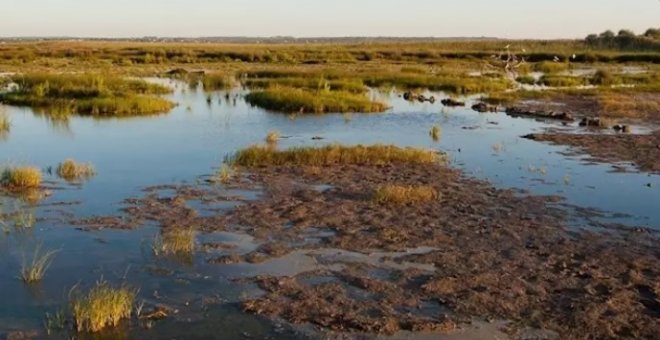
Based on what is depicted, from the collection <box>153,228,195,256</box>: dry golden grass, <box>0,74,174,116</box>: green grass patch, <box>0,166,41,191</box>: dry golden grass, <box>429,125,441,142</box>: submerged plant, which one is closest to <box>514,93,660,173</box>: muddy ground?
<box>429,125,441,142</box>: submerged plant

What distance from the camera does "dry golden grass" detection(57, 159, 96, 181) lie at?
1571cm

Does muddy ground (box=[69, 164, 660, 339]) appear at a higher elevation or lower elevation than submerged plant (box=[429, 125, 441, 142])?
lower

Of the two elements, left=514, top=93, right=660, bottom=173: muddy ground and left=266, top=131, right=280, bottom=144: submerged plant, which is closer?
left=514, top=93, right=660, bottom=173: muddy ground

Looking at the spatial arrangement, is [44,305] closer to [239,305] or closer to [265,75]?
[239,305]

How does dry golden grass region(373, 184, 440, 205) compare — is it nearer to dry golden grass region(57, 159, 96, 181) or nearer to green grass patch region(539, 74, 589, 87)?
dry golden grass region(57, 159, 96, 181)

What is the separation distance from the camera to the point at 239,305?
849 cm

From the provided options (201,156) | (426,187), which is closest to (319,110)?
(201,156)

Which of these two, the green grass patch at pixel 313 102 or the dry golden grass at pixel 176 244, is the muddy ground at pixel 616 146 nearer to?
the green grass patch at pixel 313 102

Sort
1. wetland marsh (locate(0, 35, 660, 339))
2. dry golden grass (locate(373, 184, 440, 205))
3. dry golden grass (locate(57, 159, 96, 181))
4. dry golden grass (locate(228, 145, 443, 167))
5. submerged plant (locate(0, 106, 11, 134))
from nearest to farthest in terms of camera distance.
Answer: wetland marsh (locate(0, 35, 660, 339))
dry golden grass (locate(373, 184, 440, 205))
dry golden grass (locate(57, 159, 96, 181))
dry golden grass (locate(228, 145, 443, 167))
submerged plant (locate(0, 106, 11, 134))

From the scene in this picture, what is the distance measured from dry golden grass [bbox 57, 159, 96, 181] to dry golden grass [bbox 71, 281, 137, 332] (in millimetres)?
8021

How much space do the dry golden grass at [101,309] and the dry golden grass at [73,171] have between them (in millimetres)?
8021

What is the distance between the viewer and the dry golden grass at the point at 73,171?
15.7 m

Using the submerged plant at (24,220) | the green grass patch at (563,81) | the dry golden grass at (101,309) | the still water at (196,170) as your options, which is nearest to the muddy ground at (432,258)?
the still water at (196,170)

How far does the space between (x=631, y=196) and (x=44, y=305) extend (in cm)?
1108
